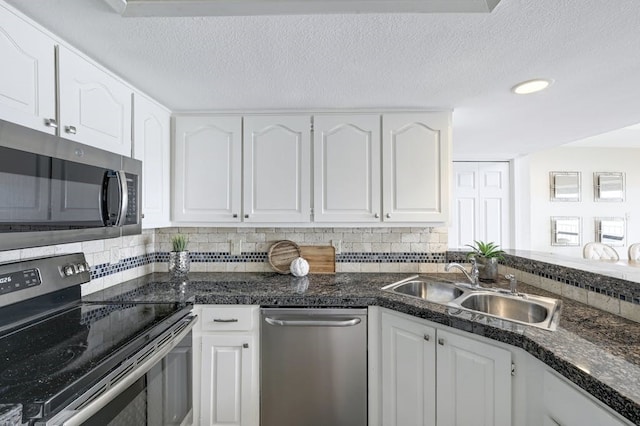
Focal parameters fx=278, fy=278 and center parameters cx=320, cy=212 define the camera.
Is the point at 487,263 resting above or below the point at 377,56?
below

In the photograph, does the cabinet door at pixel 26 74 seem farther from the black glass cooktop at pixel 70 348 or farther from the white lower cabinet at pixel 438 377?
the white lower cabinet at pixel 438 377

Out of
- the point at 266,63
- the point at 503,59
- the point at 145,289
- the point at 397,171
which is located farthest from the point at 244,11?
the point at 145,289

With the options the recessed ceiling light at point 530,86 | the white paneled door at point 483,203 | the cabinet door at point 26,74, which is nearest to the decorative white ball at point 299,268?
the cabinet door at point 26,74

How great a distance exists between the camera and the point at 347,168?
1.98 m

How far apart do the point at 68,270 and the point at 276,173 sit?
50.1 inches

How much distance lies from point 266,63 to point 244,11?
0.36 m

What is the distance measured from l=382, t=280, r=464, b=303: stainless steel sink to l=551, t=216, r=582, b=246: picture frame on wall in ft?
11.9

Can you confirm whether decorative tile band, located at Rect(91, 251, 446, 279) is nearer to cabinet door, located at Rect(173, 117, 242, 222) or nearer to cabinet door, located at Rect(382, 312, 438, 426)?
cabinet door, located at Rect(173, 117, 242, 222)

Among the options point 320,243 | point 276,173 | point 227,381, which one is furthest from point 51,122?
point 320,243

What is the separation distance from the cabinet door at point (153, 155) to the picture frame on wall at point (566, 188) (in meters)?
5.26

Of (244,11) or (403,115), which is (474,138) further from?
(244,11)

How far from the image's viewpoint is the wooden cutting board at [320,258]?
2.25 meters

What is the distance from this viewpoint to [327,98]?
1.81 metres

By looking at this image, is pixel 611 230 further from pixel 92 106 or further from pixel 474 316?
pixel 92 106
